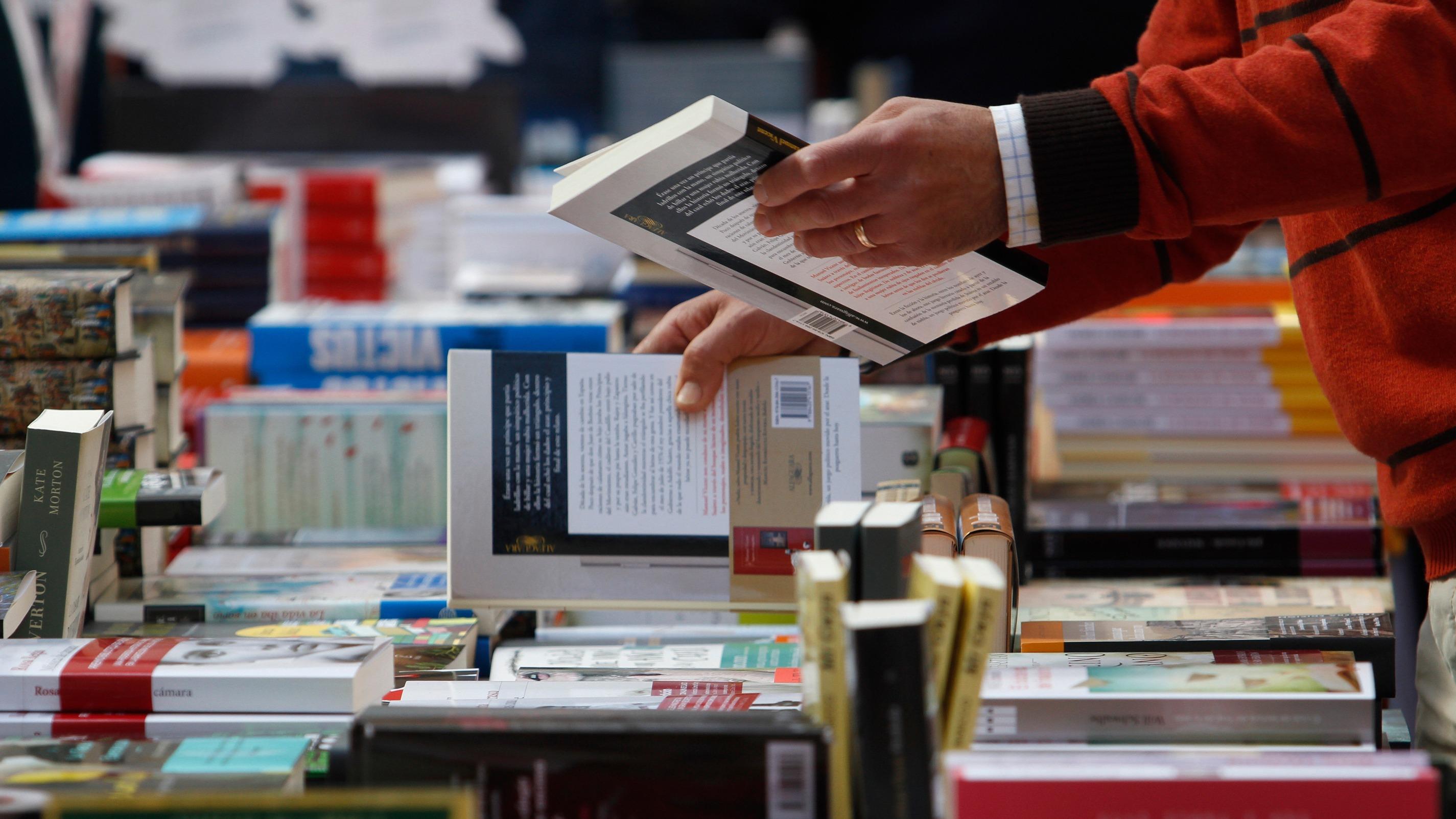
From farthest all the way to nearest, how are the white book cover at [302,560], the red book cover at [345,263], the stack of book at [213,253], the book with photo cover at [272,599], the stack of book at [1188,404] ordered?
the red book cover at [345,263], the stack of book at [213,253], the stack of book at [1188,404], the white book cover at [302,560], the book with photo cover at [272,599]

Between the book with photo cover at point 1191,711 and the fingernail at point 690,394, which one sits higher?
the fingernail at point 690,394

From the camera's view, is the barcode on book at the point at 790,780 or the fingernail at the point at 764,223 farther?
the fingernail at the point at 764,223

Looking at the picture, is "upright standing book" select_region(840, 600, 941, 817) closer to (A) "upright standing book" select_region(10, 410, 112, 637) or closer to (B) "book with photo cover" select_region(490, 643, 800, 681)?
(B) "book with photo cover" select_region(490, 643, 800, 681)

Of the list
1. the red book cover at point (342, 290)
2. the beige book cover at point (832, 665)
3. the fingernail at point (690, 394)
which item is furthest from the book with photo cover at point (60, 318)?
the red book cover at point (342, 290)

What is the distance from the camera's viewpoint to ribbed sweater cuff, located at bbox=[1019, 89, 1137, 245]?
3.24 feet

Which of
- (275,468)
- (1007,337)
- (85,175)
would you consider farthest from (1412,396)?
(85,175)

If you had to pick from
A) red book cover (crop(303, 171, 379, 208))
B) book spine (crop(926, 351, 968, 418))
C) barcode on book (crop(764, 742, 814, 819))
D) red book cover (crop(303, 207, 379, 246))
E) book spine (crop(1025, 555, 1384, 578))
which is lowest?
barcode on book (crop(764, 742, 814, 819))

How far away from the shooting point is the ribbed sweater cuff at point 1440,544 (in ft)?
3.81

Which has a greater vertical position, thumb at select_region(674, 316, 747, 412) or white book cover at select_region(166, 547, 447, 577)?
thumb at select_region(674, 316, 747, 412)

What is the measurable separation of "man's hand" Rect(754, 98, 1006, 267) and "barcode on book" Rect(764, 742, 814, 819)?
1.31 feet

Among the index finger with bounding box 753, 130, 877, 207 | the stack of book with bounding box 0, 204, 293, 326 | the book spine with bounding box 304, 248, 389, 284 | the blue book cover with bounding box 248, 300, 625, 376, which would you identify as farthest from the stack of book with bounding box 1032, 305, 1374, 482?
the book spine with bounding box 304, 248, 389, 284

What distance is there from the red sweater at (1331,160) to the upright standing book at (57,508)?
0.89m

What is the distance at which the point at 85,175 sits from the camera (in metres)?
3.55

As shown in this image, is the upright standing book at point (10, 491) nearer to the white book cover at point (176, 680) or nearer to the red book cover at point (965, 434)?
the white book cover at point (176, 680)
